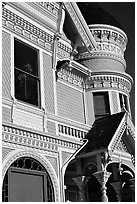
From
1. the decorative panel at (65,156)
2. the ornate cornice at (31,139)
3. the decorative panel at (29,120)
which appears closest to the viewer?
the ornate cornice at (31,139)

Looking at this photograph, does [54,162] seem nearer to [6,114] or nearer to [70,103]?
[6,114]

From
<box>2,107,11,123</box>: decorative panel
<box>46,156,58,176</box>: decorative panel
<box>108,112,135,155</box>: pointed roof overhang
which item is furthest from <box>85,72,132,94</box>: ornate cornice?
<box>2,107,11,123</box>: decorative panel

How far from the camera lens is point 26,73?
10070mm

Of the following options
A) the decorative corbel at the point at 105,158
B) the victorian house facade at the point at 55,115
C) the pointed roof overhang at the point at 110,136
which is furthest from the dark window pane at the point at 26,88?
the decorative corbel at the point at 105,158

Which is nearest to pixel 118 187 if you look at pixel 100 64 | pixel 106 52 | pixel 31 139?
pixel 31 139

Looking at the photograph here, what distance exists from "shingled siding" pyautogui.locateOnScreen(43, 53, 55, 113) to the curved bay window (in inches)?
79.9

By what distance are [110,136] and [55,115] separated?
2113 mm

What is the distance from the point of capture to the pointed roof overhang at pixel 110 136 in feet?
35.8

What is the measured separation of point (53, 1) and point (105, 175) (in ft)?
21.5

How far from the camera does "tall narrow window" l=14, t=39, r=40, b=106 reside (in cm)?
997

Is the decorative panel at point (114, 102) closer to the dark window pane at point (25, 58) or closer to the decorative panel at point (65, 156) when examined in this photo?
the decorative panel at point (65, 156)

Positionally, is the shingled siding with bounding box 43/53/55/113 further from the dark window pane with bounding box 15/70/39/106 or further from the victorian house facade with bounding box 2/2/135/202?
the dark window pane with bounding box 15/70/39/106

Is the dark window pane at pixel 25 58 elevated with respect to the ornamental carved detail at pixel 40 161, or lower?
elevated

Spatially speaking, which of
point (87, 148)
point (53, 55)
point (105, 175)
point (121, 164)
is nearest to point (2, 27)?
point (53, 55)
